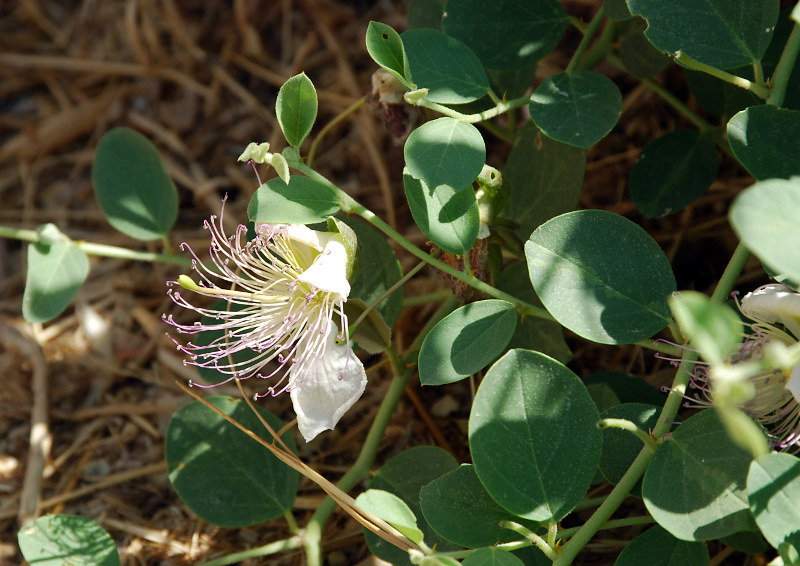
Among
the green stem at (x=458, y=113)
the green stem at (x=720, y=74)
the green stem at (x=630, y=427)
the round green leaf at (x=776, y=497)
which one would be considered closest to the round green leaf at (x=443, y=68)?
the green stem at (x=458, y=113)

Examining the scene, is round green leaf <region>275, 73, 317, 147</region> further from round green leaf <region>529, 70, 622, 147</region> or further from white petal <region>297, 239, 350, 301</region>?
round green leaf <region>529, 70, 622, 147</region>

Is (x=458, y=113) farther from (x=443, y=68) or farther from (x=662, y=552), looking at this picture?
(x=662, y=552)

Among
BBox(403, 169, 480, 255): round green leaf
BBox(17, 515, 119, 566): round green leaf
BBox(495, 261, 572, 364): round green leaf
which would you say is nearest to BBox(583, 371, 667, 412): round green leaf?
BBox(495, 261, 572, 364): round green leaf

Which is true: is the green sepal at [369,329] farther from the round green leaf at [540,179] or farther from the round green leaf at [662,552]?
the round green leaf at [662,552]

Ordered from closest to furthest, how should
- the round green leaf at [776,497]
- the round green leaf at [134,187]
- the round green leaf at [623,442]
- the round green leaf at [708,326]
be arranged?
1. the round green leaf at [708,326]
2. the round green leaf at [776,497]
3. the round green leaf at [623,442]
4. the round green leaf at [134,187]

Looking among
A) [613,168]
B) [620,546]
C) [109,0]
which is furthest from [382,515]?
[109,0]

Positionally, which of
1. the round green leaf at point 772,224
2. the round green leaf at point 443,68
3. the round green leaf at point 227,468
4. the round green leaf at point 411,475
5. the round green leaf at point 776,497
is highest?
the round green leaf at point 772,224

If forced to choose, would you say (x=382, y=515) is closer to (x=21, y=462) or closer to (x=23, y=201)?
(x=21, y=462)
